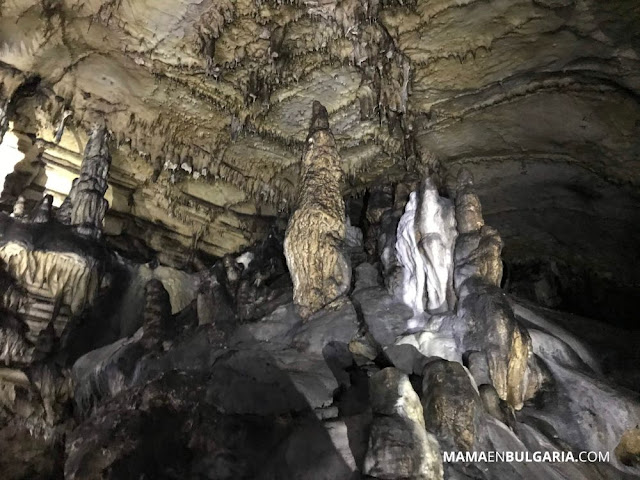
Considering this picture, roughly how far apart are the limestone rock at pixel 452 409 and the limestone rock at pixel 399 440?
1.09 feet

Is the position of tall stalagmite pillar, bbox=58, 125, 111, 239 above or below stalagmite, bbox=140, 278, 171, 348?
above

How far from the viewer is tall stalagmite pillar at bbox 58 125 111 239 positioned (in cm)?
963

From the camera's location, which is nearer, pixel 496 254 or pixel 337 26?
pixel 496 254

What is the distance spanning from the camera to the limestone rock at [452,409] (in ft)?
14.0

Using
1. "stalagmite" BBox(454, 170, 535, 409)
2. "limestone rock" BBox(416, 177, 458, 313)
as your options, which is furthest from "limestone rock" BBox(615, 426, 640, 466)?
"limestone rock" BBox(416, 177, 458, 313)

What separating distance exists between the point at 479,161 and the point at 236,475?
317 inches

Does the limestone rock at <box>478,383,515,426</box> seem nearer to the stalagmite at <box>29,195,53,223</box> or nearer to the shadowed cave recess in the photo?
the shadowed cave recess

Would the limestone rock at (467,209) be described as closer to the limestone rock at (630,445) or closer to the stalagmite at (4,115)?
the limestone rock at (630,445)

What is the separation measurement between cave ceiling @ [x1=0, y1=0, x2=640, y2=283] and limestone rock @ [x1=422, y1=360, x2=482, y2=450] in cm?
570

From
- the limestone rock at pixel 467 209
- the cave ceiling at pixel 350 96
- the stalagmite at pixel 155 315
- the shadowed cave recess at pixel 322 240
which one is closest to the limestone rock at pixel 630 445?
the shadowed cave recess at pixel 322 240

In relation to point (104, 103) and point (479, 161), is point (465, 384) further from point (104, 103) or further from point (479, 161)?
point (104, 103)

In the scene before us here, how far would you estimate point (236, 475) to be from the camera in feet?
14.3

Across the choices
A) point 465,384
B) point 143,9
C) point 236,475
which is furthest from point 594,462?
point 143,9

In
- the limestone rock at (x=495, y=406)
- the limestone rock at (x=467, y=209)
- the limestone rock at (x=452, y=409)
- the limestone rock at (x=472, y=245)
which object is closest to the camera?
the limestone rock at (x=452, y=409)
